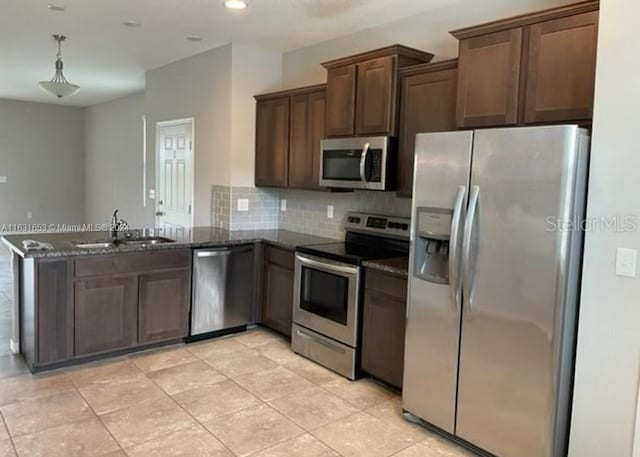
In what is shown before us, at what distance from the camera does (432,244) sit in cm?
283

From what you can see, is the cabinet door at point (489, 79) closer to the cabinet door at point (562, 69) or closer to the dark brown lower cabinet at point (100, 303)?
the cabinet door at point (562, 69)

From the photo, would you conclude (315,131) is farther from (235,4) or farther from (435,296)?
(435,296)

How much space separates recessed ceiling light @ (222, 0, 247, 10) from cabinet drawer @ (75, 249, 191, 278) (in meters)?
1.97

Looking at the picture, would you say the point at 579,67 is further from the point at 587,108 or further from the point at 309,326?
the point at 309,326

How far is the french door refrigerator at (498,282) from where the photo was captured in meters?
2.28

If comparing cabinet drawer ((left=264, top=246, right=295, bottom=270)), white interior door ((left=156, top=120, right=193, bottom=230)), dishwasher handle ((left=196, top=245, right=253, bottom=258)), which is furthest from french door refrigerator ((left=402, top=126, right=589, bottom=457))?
white interior door ((left=156, top=120, right=193, bottom=230))

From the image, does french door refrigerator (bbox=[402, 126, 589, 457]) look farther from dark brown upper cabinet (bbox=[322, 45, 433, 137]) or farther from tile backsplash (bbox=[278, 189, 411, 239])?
tile backsplash (bbox=[278, 189, 411, 239])

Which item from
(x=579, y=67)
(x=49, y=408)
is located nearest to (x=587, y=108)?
(x=579, y=67)

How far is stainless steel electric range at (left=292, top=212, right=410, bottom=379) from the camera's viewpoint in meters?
3.54

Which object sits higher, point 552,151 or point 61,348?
point 552,151

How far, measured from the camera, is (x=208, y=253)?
168 inches

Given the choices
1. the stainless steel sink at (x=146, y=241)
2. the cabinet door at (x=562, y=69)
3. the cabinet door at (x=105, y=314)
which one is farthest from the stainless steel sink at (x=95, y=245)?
the cabinet door at (x=562, y=69)

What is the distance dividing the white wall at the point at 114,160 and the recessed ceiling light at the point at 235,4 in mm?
4551

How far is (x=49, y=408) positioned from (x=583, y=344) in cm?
300
